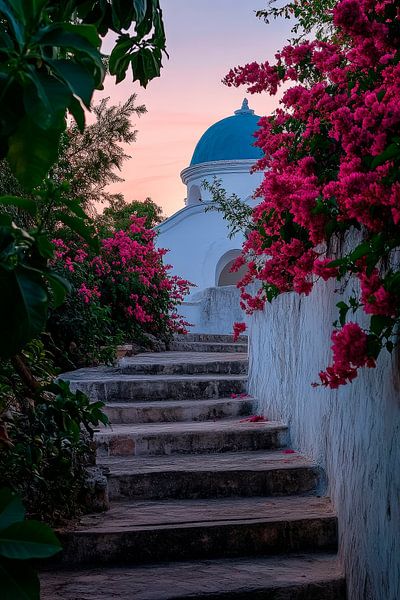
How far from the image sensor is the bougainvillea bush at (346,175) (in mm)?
2818

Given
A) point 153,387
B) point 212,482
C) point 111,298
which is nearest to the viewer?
point 212,482

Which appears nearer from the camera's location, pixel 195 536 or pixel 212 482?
pixel 195 536

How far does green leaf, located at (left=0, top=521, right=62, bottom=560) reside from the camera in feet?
4.34

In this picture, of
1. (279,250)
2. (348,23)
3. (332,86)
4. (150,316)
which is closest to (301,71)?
(332,86)

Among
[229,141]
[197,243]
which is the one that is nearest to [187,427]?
[197,243]

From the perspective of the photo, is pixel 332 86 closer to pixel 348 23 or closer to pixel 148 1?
pixel 348 23

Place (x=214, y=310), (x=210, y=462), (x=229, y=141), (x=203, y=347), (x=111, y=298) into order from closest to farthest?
(x=210, y=462), (x=111, y=298), (x=203, y=347), (x=214, y=310), (x=229, y=141)

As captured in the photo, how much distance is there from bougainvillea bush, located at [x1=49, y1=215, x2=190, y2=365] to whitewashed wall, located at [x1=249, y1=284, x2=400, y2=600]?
2.93 m

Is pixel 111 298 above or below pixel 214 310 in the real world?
below

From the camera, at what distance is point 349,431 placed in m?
3.74

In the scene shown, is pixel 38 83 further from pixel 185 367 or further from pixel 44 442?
pixel 185 367

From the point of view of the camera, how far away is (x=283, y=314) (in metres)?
5.96

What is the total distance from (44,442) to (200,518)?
88 cm

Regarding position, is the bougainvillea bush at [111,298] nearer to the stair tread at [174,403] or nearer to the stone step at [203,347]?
the stone step at [203,347]
